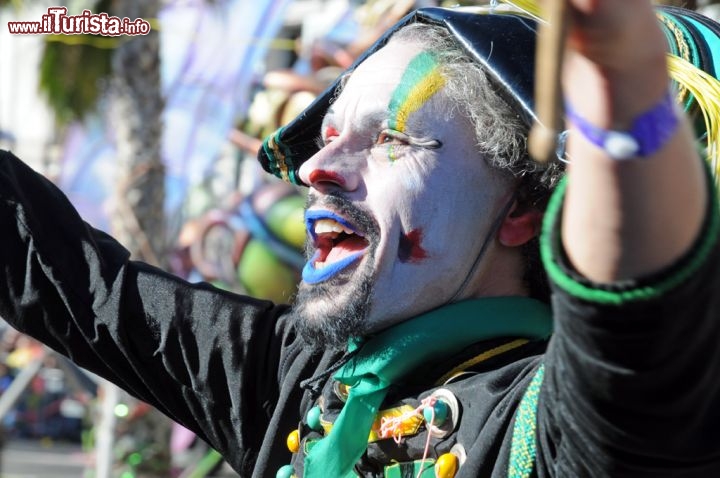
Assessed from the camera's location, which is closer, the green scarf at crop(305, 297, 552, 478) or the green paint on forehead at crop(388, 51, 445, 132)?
the green scarf at crop(305, 297, 552, 478)

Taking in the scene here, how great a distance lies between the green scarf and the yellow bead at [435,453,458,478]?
0.17 meters

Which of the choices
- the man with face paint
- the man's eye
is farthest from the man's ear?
the man's eye

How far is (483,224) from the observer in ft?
5.95

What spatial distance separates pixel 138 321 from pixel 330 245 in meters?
0.50

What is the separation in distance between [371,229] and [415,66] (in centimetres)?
33

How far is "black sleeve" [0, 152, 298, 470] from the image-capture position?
2.08 metres

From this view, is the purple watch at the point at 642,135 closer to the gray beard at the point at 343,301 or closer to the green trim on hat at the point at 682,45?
the green trim on hat at the point at 682,45

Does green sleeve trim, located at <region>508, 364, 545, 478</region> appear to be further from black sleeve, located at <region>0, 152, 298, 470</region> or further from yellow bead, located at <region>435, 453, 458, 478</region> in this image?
black sleeve, located at <region>0, 152, 298, 470</region>

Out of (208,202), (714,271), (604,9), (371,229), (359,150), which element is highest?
(604,9)

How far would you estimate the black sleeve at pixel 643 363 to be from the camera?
954mm

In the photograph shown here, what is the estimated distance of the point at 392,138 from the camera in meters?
1.83

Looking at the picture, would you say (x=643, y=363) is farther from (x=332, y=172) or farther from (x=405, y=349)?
(x=332, y=172)

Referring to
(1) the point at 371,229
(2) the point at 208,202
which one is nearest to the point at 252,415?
(1) the point at 371,229

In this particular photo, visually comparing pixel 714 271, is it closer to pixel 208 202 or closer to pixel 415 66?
pixel 415 66
